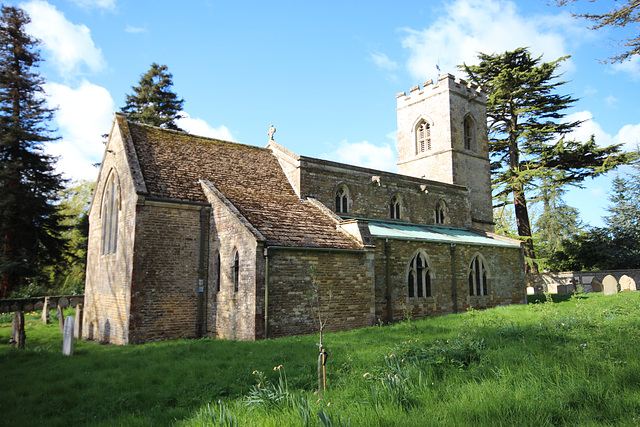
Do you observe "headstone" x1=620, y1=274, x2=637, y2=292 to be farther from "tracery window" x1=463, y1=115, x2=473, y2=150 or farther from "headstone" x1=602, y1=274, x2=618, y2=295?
"tracery window" x1=463, y1=115, x2=473, y2=150

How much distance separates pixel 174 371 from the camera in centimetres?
848

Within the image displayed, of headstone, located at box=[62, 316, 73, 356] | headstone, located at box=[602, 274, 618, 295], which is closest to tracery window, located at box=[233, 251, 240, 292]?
headstone, located at box=[62, 316, 73, 356]

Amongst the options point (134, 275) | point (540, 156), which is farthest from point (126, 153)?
point (540, 156)

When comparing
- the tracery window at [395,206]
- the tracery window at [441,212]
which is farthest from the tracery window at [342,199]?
the tracery window at [441,212]

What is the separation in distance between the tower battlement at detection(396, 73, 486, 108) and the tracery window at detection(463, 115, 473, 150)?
1461mm

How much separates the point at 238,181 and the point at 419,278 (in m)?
8.69

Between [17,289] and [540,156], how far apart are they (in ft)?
119

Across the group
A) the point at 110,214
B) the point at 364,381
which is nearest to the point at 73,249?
the point at 110,214

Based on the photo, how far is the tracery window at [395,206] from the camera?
853 inches

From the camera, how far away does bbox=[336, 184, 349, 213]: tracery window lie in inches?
779

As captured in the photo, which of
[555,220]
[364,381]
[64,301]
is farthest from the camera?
[555,220]

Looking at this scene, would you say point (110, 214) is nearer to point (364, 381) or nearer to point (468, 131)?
point (364, 381)

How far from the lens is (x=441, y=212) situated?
2428cm

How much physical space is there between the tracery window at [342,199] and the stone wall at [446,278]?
3625mm
